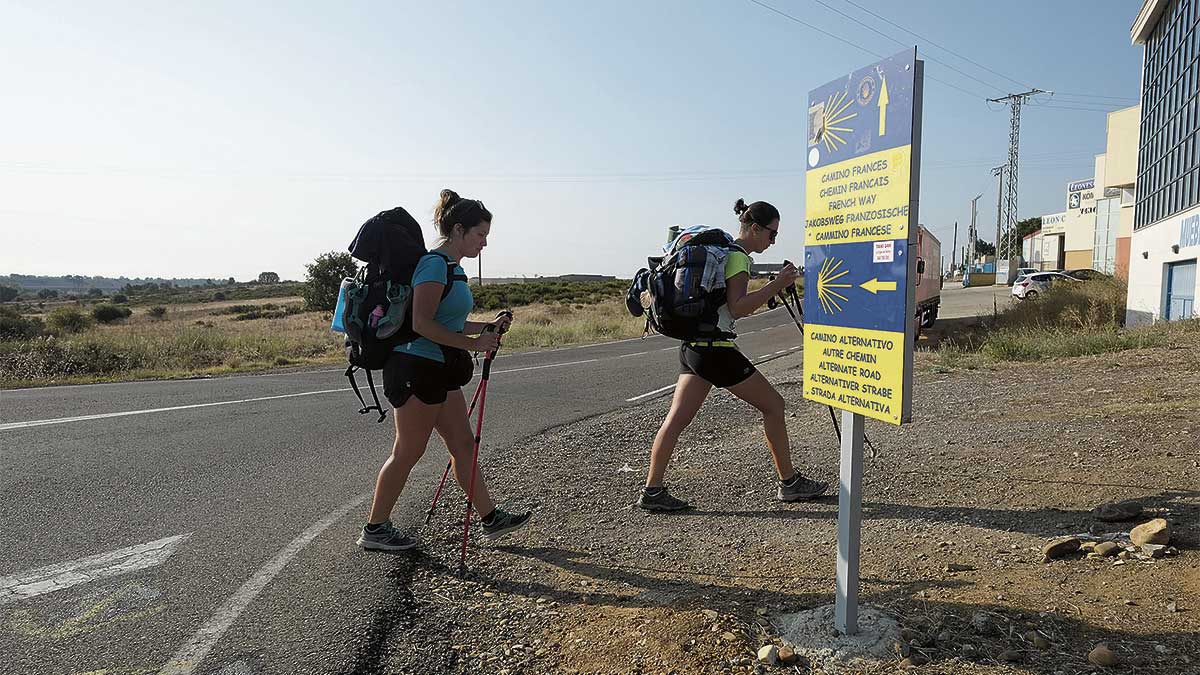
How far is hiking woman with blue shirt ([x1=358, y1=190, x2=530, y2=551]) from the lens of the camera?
345 cm

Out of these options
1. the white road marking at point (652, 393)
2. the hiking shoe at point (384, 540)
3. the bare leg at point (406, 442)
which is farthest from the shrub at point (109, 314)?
the bare leg at point (406, 442)

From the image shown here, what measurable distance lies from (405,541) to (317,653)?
104 centimetres

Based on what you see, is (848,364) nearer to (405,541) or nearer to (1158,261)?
(405,541)

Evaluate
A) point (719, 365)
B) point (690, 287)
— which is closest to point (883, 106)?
point (690, 287)

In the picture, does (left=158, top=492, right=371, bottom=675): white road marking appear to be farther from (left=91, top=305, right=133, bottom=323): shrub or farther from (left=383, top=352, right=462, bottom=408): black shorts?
(left=91, top=305, right=133, bottom=323): shrub

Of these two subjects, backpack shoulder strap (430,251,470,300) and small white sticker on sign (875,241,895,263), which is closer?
small white sticker on sign (875,241,895,263)

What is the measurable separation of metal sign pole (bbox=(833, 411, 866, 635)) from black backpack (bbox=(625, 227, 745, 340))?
138 cm

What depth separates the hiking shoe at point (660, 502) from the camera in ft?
14.5

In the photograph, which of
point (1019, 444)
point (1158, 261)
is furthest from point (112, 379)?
point (1158, 261)

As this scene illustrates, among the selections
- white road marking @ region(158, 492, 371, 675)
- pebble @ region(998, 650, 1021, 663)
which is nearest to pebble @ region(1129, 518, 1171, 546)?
pebble @ region(998, 650, 1021, 663)

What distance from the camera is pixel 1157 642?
2.43 metres

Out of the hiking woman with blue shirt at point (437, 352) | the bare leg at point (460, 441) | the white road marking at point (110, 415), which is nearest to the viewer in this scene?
the hiking woman with blue shirt at point (437, 352)

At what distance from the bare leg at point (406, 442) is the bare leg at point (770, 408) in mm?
1709

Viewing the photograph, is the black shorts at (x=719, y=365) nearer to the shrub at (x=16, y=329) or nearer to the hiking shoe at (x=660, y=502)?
the hiking shoe at (x=660, y=502)
